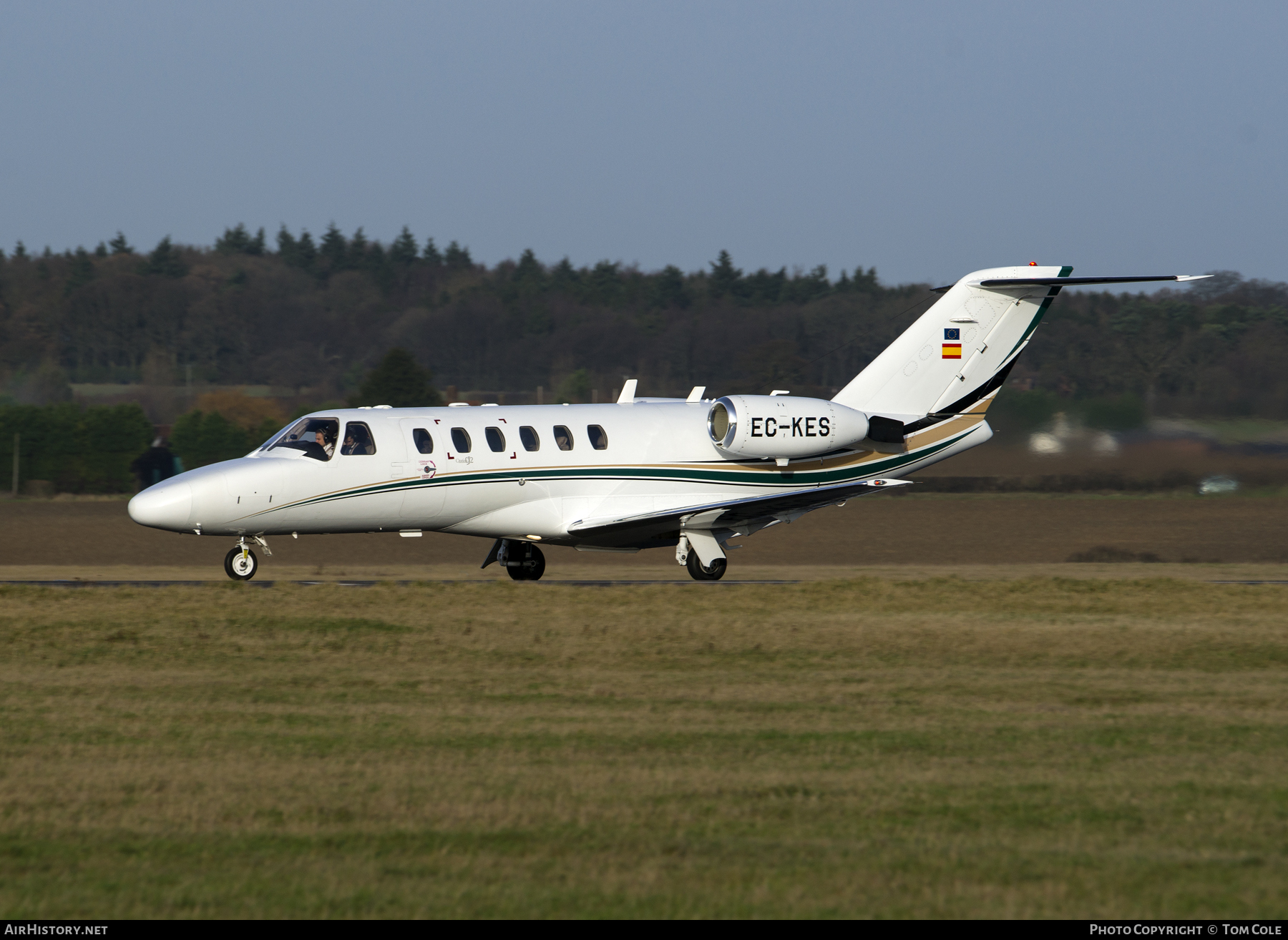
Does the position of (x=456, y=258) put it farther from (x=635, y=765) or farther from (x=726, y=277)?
(x=635, y=765)

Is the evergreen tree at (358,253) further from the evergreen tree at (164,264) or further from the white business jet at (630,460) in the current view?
the white business jet at (630,460)

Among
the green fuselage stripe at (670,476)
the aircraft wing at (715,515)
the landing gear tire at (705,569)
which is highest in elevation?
the green fuselage stripe at (670,476)

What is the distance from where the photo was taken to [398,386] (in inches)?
2739

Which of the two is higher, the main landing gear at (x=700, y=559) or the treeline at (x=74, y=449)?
the treeline at (x=74, y=449)

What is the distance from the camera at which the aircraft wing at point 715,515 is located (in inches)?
923

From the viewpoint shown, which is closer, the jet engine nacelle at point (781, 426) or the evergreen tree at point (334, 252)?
the jet engine nacelle at point (781, 426)

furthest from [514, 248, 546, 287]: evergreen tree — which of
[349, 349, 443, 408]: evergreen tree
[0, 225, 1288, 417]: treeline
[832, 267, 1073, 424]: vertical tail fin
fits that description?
[832, 267, 1073, 424]: vertical tail fin

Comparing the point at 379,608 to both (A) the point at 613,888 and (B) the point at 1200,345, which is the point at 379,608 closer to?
(A) the point at 613,888

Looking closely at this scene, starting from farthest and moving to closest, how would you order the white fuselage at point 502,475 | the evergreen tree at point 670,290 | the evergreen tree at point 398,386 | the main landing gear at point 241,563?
the evergreen tree at point 670,290 → the evergreen tree at point 398,386 → the main landing gear at point 241,563 → the white fuselage at point 502,475

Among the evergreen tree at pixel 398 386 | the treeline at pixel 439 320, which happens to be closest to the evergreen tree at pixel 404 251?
the treeline at pixel 439 320

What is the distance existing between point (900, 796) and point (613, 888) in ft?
8.66

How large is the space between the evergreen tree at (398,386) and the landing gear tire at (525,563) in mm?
43041

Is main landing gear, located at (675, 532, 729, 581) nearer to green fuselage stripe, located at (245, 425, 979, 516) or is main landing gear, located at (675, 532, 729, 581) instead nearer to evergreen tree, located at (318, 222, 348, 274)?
green fuselage stripe, located at (245, 425, 979, 516)

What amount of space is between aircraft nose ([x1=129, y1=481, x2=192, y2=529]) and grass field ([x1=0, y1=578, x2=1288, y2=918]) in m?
2.89
